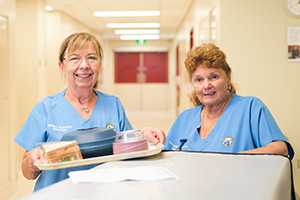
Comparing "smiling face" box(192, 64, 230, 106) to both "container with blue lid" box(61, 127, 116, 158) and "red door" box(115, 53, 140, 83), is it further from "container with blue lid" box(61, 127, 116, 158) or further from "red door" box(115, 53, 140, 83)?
"red door" box(115, 53, 140, 83)

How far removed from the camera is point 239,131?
200 centimetres

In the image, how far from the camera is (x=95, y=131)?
4.99 feet

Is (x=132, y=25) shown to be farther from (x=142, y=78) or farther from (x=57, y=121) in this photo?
(x=57, y=121)

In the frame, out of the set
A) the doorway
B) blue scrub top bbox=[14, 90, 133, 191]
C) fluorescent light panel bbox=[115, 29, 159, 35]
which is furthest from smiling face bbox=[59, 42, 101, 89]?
the doorway

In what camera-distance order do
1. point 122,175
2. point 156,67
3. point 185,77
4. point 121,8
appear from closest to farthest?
point 122,175
point 185,77
point 121,8
point 156,67

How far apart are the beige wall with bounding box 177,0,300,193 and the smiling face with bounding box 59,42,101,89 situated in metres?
2.49

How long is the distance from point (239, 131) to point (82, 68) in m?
0.97

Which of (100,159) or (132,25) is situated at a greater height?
(132,25)

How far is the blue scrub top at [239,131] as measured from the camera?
1.95 metres

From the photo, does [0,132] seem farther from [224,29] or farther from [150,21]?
[150,21]

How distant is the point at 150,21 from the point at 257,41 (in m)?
6.27

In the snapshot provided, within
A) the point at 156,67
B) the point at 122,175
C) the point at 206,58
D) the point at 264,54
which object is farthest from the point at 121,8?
the point at 156,67

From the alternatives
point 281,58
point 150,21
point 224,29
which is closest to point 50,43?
point 150,21

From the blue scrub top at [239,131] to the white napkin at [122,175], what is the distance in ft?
2.66
